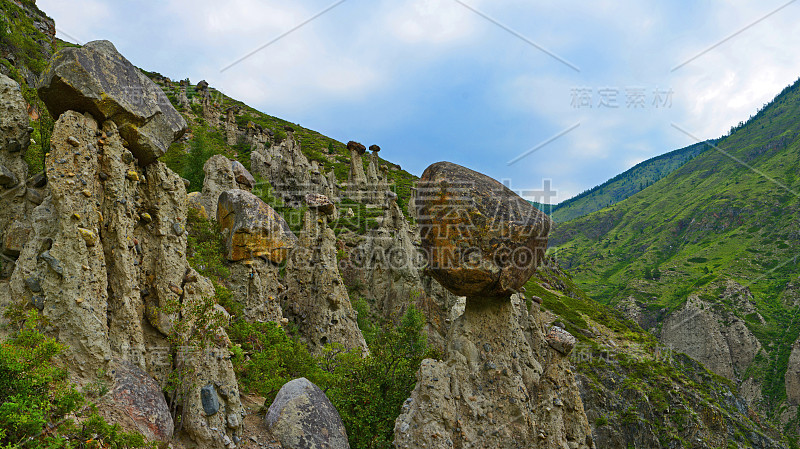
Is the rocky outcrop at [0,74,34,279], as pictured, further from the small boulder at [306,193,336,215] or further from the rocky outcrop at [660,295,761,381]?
the rocky outcrop at [660,295,761,381]

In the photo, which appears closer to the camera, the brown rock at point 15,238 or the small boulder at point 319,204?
the brown rock at point 15,238

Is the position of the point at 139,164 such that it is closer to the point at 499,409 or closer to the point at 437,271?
the point at 437,271

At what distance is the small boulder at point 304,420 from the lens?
1280 centimetres

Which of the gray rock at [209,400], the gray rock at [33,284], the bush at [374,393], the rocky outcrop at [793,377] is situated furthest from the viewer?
the rocky outcrop at [793,377]

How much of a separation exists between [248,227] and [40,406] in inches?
556

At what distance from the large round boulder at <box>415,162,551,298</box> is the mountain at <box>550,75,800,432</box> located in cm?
6161

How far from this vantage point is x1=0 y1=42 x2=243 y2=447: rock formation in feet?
31.2

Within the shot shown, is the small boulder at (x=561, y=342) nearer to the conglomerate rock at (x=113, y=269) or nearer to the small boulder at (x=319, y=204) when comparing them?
the conglomerate rock at (x=113, y=269)

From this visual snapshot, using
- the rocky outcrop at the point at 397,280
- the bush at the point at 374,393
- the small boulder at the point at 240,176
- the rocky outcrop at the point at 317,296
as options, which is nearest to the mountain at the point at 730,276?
the rocky outcrop at the point at 397,280

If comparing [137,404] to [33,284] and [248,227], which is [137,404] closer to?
[33,284]

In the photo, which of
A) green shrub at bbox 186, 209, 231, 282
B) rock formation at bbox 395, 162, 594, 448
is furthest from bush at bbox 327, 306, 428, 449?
green shrub at bbox 186, 209, 231, 282

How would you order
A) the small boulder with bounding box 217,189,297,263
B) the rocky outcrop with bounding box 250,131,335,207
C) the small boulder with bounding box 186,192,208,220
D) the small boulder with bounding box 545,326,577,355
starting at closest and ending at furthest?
1. the small boulder with bounding box 545,326,577,355
2. the small boulder with bounding box 217,189,297,263
3. the small boulder with bounding box 186,192,208,220
4. the rocky outcrop with bounding box 250,131,335,207

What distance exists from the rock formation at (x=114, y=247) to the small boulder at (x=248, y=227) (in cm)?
746

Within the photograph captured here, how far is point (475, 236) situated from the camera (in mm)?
12922
